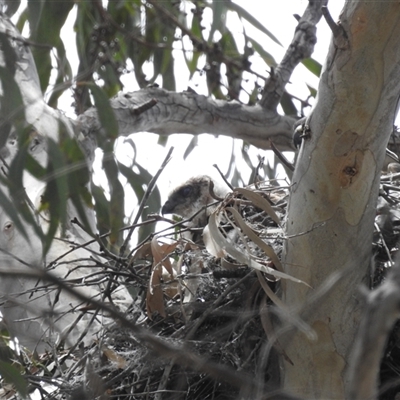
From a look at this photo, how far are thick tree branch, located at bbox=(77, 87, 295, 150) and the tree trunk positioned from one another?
1637mm

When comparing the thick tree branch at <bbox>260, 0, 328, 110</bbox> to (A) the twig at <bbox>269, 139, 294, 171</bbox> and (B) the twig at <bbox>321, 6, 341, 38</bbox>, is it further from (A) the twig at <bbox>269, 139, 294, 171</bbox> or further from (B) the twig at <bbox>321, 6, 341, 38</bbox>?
(B) the twig at <bbox>321, 6, 341, 38</bbox>

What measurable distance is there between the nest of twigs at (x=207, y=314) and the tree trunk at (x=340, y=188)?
0.28ft

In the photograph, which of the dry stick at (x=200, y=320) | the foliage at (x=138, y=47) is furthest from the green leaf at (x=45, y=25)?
the dry stick at (x=200, y=320)

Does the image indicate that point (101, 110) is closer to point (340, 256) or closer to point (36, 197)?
point (36, 197)

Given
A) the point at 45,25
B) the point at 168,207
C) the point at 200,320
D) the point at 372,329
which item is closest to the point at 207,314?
the point at 200,320

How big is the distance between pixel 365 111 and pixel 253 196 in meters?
0.50

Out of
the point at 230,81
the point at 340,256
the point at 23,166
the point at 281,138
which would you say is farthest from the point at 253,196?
the point at 230,81

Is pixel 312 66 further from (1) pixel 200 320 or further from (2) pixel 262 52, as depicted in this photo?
(1) pixel 200 320

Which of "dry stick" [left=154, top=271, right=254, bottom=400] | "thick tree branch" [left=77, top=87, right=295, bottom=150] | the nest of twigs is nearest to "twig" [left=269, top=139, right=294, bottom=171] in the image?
the nest of twigs

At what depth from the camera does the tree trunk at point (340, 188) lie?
1.84m

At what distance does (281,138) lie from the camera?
4152mm

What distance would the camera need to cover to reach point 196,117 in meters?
3.95

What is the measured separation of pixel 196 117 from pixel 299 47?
620 mm

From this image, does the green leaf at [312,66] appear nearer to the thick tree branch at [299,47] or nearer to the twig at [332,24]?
the thick tree branch at [299,47]
